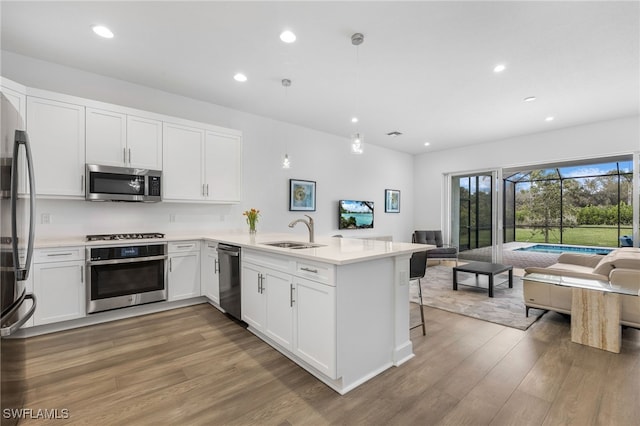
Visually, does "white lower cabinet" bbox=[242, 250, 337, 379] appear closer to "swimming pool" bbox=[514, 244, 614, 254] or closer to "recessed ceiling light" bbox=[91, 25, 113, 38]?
"recessed ceiling light" bbox=[91, 25, 113, 38]

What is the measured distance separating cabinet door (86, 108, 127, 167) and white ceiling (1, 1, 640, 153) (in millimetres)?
575

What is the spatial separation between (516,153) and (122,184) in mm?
7086

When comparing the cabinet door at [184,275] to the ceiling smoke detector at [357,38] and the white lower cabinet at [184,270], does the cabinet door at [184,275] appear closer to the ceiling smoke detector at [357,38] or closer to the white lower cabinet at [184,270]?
the white lower cabinet at [184,270]

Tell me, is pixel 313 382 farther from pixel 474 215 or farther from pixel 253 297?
pixel 474 215

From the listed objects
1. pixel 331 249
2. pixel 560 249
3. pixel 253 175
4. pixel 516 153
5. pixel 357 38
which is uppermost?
pixel 357 38

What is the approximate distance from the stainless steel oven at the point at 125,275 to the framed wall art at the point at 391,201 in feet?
16.9

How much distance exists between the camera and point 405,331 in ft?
7.97

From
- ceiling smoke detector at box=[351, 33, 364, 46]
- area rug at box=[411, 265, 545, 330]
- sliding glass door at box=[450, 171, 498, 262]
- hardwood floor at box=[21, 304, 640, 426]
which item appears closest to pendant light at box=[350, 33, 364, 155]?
ceiling smoke detector at box=[351, 33, 364, 46]

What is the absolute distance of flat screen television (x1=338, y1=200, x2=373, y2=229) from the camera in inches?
239

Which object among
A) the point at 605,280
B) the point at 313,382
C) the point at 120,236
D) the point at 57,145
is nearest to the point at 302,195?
the point at 120,236

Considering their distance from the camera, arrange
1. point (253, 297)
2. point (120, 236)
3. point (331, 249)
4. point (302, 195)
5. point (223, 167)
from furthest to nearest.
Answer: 1. point (302, 195)
2. point (223, 167)
3. point (120, 236)
4. point (253, 297)
5. point (331, 249)

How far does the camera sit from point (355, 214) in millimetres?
6367

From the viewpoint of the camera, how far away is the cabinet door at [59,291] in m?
2.75

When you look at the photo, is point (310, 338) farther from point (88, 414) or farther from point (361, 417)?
point (88, 414)
